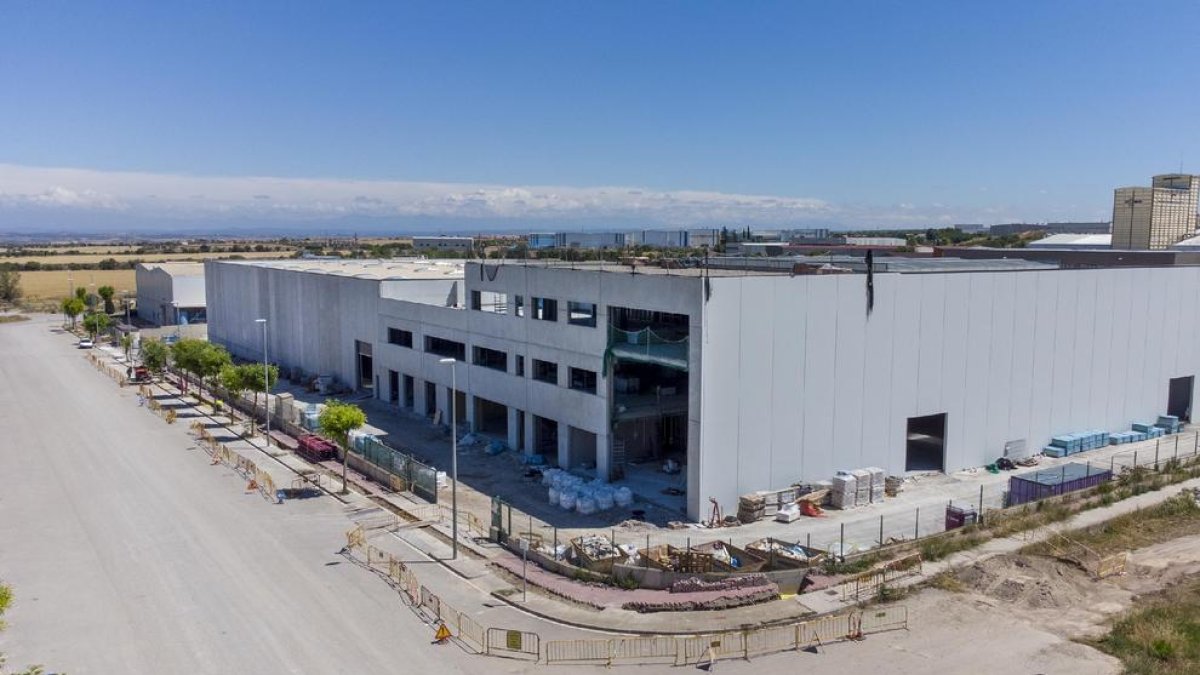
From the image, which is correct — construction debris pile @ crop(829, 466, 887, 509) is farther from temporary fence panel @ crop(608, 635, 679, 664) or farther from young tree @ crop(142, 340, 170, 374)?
young tree @ crop(142, 340, 170, 374)

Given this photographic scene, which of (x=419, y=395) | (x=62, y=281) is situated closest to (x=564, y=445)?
(x=419, y=395)

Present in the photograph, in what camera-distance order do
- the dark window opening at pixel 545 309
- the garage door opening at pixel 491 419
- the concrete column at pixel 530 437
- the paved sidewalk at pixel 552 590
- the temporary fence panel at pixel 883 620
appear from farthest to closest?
1. the garage door opening at pixel 491 419
2. the dark window opening at pixel 545 309
3. the concrete column at pixel 530 437
4. the paved sidewalk at pixel 552 590
5. the temporary fence panel at pixel 883 620

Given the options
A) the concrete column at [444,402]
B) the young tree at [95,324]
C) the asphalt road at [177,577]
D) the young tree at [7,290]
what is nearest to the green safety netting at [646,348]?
the asphalt road at [177,577]

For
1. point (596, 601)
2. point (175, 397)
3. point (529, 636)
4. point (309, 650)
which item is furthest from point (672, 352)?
point (175, 397)

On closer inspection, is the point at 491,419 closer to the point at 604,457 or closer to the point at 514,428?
the point at 514,428

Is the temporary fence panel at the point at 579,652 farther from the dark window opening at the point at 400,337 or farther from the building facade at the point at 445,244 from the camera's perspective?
the building facade at the point at 445,244

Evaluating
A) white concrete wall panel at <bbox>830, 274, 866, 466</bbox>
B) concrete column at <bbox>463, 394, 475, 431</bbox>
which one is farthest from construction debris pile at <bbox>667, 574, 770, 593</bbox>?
concrete column at <bbox>463, 394, 475, 431</bbox>
